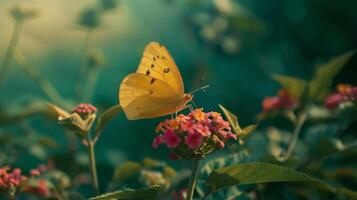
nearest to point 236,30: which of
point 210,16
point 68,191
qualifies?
point 210,16

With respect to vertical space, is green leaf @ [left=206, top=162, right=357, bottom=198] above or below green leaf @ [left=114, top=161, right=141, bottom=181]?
above

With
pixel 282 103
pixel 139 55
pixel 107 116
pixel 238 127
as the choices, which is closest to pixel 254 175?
pixel 238 127

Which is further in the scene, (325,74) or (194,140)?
(325,74)

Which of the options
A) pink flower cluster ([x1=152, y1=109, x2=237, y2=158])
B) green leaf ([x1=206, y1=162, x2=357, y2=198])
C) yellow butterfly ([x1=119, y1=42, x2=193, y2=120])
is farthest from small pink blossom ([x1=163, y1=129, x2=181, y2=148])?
yellow butterfly ([x1=119, y1=42, x2=193, y2=120])

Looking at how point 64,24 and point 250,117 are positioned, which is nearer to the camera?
point 250,117

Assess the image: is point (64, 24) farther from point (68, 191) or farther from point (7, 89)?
point (68, 191)

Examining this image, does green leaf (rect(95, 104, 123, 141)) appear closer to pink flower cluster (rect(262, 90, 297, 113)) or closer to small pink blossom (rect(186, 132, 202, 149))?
small pink blossom (rect(186, 132, 202, 149))

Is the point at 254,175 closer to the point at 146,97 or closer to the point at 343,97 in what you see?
the point at 146,97
